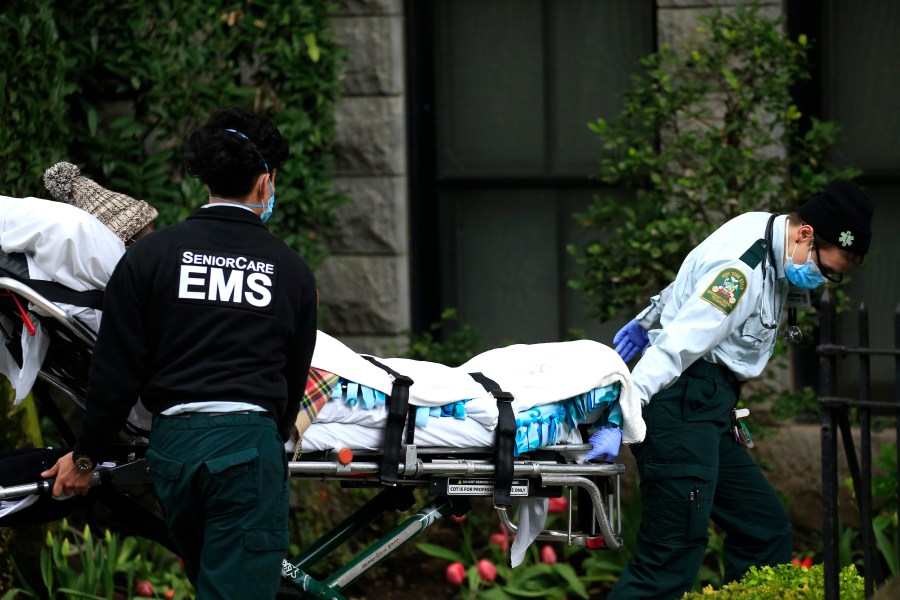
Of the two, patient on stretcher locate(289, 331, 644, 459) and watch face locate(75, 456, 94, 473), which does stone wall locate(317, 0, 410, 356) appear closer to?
patient on stretcher locate(289, 331, 644, 459)

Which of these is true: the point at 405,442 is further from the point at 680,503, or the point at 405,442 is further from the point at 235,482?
the point at 680,503

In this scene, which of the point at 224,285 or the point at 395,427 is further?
the point at 395,427

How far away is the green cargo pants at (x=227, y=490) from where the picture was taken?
368 centimetres

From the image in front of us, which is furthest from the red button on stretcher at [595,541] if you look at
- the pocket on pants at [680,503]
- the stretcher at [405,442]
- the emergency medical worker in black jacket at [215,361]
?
the emergency medical worker in black jacket at [215,361]

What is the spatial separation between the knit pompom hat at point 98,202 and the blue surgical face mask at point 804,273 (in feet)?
7.19

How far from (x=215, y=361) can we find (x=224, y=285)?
21cm

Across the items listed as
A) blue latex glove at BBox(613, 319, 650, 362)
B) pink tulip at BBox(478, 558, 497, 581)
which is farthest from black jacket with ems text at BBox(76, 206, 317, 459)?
pink tulip at BBox(478, 558, 497, 581)

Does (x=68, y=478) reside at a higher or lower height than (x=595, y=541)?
higher

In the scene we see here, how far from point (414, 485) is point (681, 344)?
3.28 ft

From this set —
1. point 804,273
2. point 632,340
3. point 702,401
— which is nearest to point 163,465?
point 702,401

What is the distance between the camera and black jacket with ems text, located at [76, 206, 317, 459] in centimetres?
363

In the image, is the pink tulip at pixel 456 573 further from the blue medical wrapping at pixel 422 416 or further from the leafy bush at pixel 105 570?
the blue medical wrapping at pixel 422 416

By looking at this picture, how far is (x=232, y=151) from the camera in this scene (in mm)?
3732

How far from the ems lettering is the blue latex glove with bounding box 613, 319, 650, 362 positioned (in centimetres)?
175
